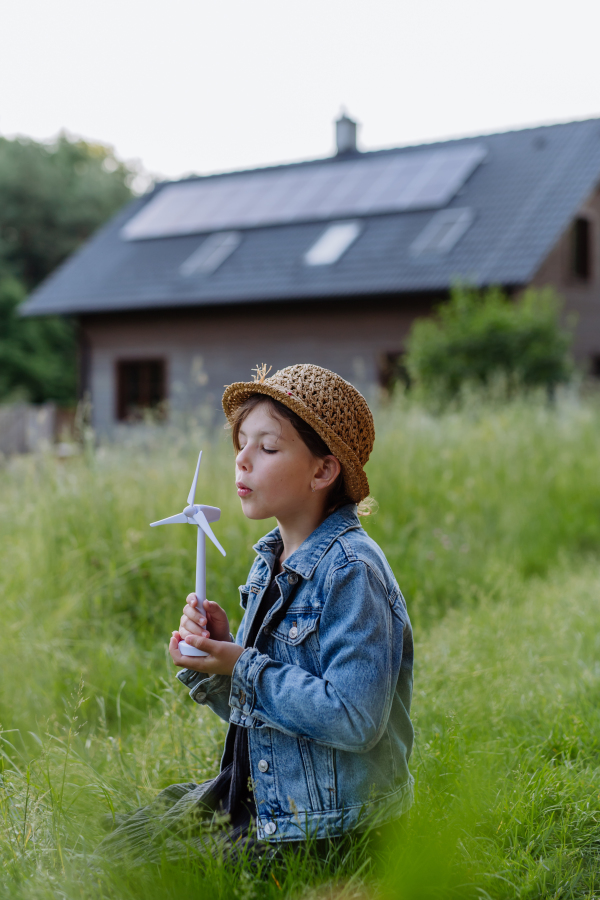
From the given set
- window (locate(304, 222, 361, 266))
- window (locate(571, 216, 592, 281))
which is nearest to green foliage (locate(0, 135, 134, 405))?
window (locate(304, 222, 361, 266))

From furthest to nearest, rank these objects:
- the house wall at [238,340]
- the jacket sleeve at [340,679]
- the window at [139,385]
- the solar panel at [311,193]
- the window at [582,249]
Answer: the window at [139,385] < the window at [582,249] < the solar panel at [311,193] < the house wall at [238,340] < the jacket sleeve at [340,679]

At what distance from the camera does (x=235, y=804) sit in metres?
2.14

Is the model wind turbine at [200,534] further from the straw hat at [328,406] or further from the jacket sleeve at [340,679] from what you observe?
the straw hat at [328,406]

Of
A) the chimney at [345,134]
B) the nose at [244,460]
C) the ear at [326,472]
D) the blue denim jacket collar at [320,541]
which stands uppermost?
the chimney at [345,134]

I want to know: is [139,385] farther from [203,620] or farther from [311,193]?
[203,620]

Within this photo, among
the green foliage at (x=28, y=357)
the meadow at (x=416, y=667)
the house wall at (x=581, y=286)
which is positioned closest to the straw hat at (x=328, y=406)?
the meadow at (x=416, y=667)

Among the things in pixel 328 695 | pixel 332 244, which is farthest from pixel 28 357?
pixel 328 695

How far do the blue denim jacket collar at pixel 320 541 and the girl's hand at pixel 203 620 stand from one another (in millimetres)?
190

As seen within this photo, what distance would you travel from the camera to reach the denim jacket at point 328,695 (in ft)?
6.10

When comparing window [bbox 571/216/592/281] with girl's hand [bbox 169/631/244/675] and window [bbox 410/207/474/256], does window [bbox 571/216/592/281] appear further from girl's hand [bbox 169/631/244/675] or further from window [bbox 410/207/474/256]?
girl's hand [bbox 169/631/244/675]

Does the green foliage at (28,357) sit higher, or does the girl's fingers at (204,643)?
the green foliage at (28,357)

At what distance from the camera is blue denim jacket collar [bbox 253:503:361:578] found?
2.02 meters

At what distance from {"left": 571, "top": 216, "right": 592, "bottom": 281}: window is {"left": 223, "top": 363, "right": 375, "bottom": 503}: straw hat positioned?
1801cm

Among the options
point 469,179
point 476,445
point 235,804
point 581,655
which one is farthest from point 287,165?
point 235,804
